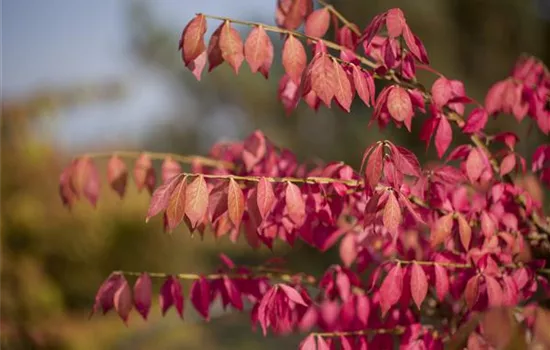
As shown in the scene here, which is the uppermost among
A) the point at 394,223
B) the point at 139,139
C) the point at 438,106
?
the point at 438,106

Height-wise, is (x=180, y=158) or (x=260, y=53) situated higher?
(x=260, y=53)

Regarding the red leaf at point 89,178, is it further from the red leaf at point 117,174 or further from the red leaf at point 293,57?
the red leaf at point 293,57

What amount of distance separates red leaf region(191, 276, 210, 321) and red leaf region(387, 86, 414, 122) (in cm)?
56

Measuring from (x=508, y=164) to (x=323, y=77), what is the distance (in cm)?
53

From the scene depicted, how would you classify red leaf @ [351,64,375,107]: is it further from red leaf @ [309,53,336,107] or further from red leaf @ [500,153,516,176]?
red leaf @ [500,153,516,176]

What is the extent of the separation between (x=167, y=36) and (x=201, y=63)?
8452mm

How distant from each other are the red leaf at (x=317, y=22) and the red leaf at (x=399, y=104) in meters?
0.36

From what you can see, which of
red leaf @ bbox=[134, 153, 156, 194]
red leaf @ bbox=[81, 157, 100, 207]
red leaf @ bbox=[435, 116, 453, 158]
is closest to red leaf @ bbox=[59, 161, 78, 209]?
red leaf @ bbox=[81, 157, 100, 207]

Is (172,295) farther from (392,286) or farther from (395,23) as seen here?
(395,23)

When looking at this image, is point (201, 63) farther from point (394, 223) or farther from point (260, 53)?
point (394, 223)

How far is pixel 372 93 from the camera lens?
115cm

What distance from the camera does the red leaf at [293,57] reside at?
3.77 ft

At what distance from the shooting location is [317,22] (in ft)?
4.69

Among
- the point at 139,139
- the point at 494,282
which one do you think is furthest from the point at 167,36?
the point at 494,282
